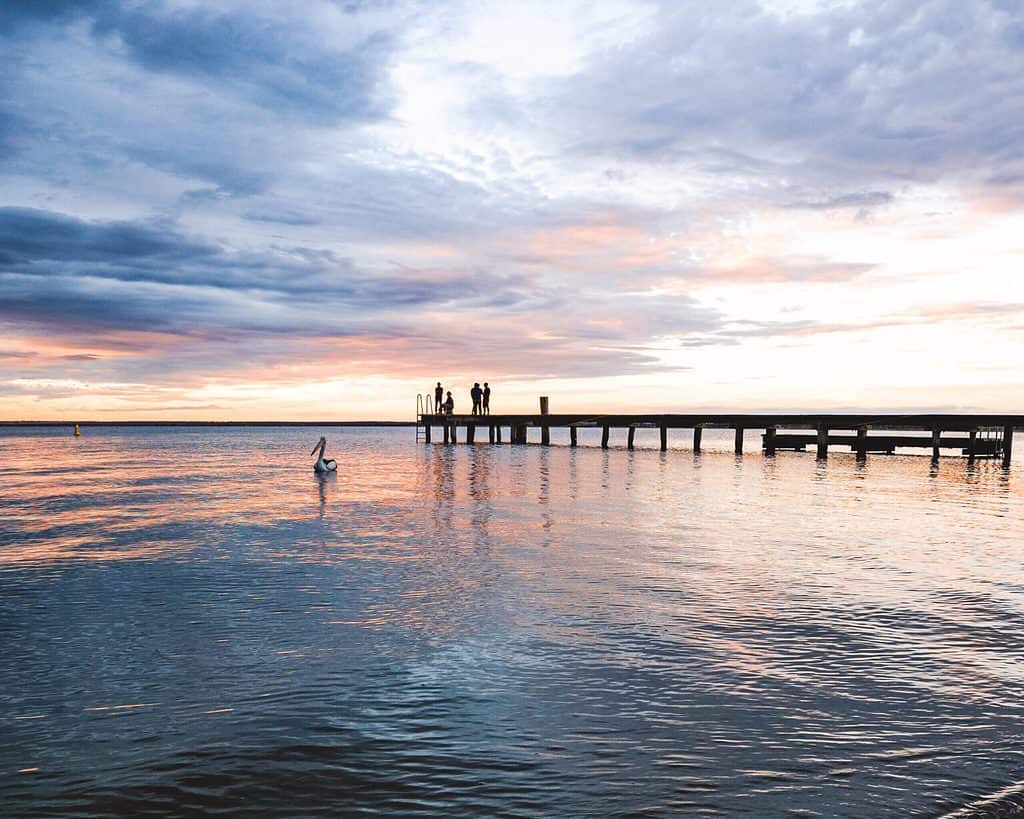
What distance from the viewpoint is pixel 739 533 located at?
1633cm

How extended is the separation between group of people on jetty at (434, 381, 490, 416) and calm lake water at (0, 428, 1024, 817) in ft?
144

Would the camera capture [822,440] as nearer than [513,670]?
No

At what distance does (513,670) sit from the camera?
7.54 metres

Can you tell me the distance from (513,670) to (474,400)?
177 feet

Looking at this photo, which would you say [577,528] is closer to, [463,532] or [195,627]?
[463,532]

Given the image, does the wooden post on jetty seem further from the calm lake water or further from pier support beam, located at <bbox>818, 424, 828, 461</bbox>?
the calm lake water

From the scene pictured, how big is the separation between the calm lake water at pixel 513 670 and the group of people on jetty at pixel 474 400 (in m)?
43.8

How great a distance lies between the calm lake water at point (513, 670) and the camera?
519 centimetres

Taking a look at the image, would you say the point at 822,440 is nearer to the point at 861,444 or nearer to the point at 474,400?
the point at 861,444

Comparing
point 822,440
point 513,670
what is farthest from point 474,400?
point 513,670

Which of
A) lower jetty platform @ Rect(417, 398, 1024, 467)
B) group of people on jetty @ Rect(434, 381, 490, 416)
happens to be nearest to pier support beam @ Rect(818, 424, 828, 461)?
lower jetty platform @ Rect(417, 398, 1024, 467)

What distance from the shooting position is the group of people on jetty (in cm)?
6116

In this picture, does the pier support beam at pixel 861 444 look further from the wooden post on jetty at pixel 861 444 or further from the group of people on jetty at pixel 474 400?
the group of people on jetty at pixel 474 400

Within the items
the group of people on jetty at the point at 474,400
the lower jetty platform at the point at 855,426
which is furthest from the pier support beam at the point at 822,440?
the group of people on jetty at the point at 474,400
